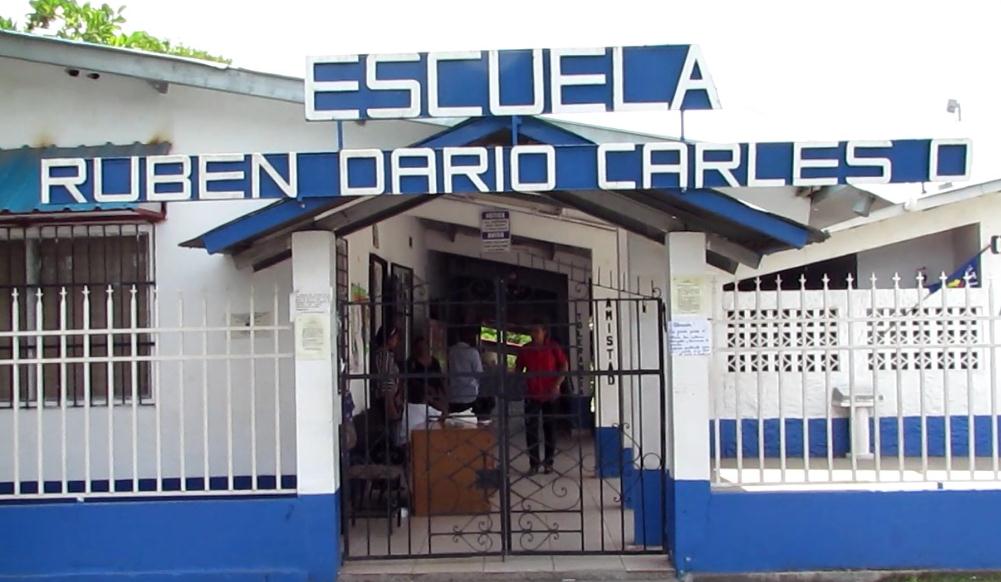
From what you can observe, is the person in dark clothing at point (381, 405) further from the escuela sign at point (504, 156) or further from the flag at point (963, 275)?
the flag at point (963, 275)

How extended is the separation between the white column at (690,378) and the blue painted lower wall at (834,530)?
179mm

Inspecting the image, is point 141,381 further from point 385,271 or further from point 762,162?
point 762,162

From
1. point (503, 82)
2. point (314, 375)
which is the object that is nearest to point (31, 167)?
point (314, 375)

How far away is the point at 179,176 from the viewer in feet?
19.6

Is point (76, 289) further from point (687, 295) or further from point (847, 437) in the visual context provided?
point (847, 437)

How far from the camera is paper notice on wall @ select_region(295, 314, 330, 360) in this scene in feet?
21.5

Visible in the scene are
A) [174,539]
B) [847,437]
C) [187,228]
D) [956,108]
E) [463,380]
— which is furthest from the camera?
[956,108]

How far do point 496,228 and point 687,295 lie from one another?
401cm

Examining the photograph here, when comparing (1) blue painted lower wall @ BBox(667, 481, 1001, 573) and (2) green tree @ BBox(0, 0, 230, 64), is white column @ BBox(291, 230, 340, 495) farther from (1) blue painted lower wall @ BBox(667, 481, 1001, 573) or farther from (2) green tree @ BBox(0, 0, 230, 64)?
(2) green tree @ BBox(0, 0, 230, 64)

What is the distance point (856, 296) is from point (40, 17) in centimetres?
1406

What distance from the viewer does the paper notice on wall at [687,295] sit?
21.5 ft

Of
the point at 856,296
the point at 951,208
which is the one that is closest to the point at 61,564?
the point at 856,296

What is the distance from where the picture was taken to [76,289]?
8.07 meters

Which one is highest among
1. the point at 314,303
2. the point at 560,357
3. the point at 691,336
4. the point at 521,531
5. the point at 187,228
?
the point at 187,228
